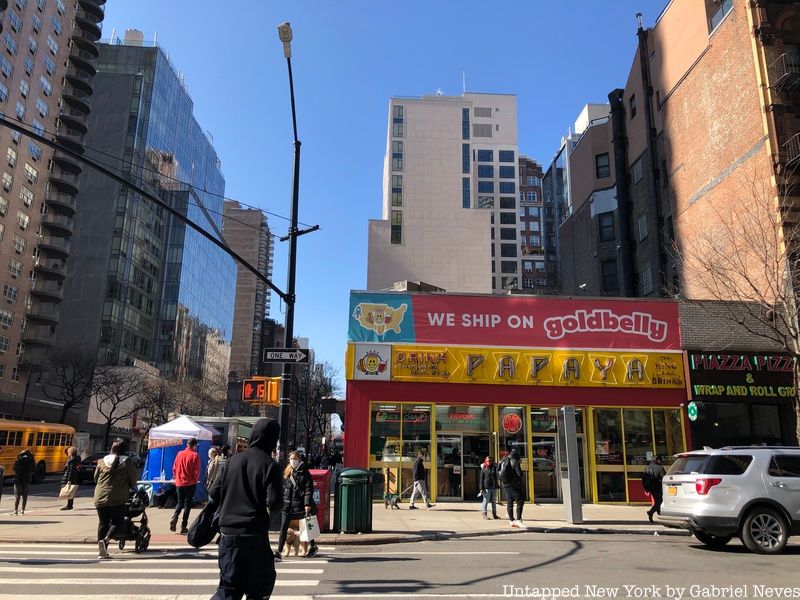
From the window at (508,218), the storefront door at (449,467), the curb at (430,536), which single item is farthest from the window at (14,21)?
the curb at (430,536)

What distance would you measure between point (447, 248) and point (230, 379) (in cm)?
7500

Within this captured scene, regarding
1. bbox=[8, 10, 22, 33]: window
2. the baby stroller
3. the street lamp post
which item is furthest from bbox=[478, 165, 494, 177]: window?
the baby stroller

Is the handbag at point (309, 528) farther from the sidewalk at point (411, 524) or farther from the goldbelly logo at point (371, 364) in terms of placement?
the goldbelly logo at point (371, 364)

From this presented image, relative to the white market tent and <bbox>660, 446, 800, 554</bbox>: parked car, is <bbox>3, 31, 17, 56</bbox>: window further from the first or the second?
<bbox>660, 446, 800, 554</bbox>: parked car

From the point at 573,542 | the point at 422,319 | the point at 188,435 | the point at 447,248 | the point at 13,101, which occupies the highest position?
the point at 13,101

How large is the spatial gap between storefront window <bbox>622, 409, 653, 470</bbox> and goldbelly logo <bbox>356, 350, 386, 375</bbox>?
8.91 m

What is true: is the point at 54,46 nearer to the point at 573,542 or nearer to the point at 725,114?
the point at 725,114

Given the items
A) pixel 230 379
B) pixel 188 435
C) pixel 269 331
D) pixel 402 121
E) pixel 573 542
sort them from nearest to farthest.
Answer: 1. pixel 573 542
2. pixel 188 435
3. pixel 402 121
4. pixel 230 379
5. pixel 269 331

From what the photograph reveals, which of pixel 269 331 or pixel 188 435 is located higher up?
pixel 269 331

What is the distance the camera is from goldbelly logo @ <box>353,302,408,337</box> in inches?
859

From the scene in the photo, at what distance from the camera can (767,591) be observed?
7.32m

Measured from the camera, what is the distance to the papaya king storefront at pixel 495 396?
21.0 metres

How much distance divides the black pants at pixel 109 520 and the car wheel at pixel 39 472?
2572 centimetres

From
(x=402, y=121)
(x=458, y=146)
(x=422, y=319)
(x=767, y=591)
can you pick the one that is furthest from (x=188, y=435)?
(x=402, y=121)
